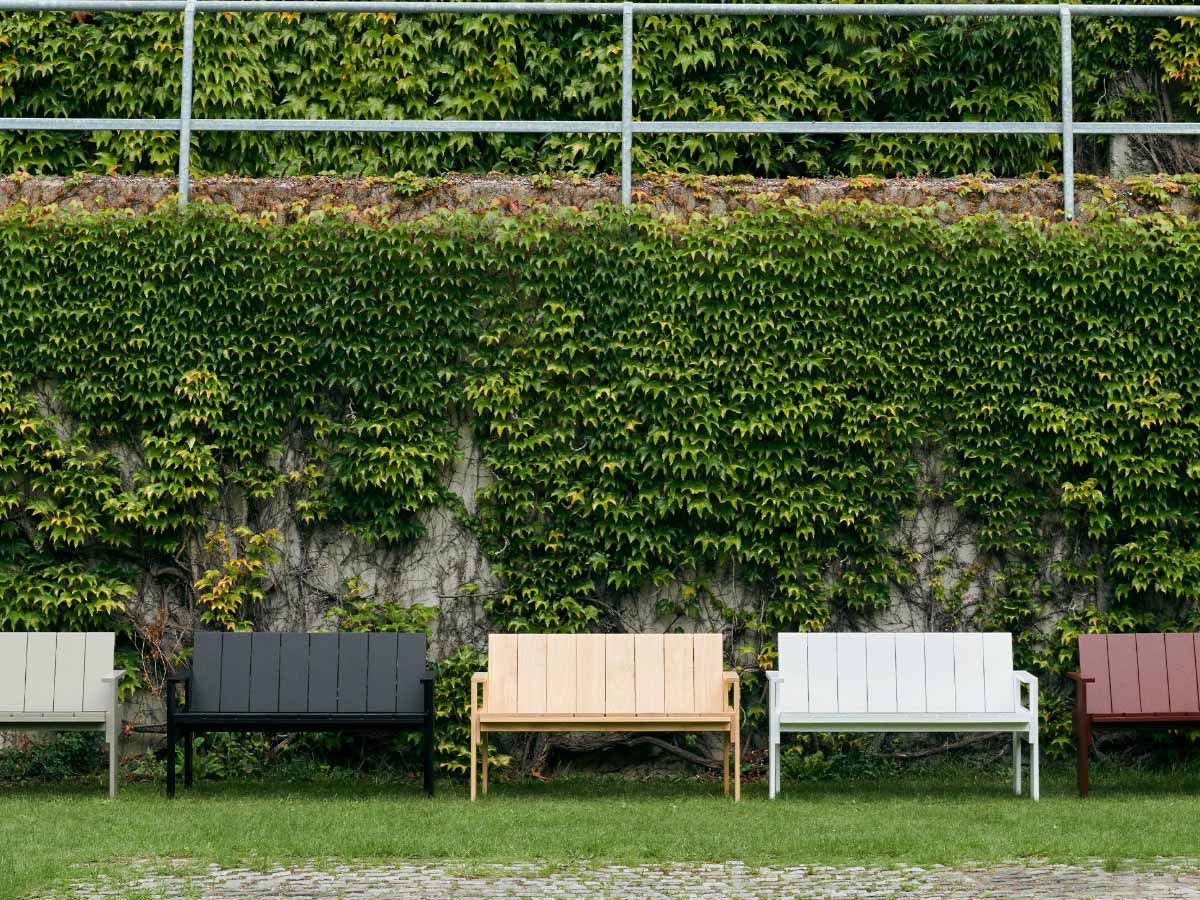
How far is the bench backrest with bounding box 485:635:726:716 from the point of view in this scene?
8.03 meters

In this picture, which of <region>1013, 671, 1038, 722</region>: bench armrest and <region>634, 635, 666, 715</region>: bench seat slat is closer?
<region>1013, 671, 1038, 722</region>: bench armrest

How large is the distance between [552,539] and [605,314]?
4.60ft

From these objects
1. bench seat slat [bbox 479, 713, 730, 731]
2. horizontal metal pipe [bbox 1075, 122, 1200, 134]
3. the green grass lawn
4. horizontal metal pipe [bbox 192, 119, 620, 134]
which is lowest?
the green grass lawn

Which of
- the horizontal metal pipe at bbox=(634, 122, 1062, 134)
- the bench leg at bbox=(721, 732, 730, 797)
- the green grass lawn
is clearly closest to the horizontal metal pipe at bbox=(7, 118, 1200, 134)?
the horizontal metal pipe at bbox=(634, 122, 1062, 134)

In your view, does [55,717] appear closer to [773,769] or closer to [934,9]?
[773,769]

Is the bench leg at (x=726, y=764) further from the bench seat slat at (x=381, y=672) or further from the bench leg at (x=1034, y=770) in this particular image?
the bench seat slat at (x=381, y=672)

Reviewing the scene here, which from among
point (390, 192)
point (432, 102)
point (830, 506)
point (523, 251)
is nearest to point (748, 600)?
point (830, 506)

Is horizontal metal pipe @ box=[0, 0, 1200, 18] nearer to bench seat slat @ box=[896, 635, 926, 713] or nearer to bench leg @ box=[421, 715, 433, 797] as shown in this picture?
bench seat slat @ box=[896, 635, 926, 713]

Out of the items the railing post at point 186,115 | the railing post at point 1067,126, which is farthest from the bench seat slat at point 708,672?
the railing post at point 186,115

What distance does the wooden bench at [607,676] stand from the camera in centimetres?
801

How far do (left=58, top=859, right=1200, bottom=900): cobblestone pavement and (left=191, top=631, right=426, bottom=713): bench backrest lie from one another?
7.50 feet

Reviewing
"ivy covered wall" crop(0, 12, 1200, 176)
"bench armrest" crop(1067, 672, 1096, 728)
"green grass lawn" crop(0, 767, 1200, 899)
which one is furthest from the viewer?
"ivy covered wall" crop(0, 12, 1200, 176)

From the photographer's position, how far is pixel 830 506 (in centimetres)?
873

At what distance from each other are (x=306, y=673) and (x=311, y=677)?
0.04 metres
